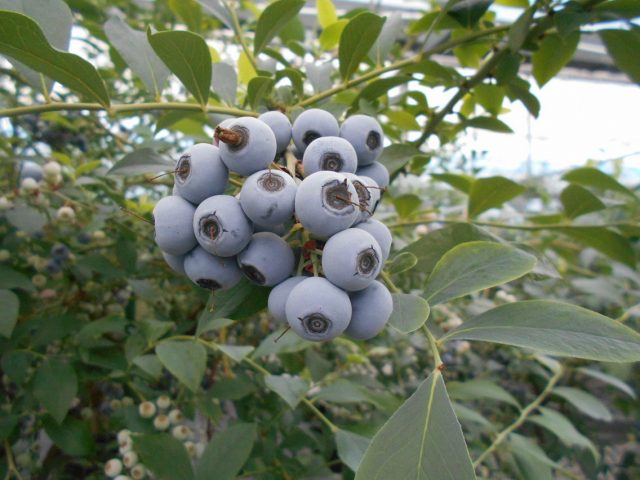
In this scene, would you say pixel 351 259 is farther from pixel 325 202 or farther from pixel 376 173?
pixel 376 173

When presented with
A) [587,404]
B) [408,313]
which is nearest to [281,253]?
[408,313]

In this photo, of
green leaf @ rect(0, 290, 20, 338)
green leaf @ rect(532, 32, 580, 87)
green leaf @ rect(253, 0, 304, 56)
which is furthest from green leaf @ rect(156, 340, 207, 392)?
green leaf @ rect(532, 32, 580, 87)

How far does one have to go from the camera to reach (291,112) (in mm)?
629

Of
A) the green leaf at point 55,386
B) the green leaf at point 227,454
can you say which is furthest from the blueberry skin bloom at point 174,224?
the green leaf at point 55,386

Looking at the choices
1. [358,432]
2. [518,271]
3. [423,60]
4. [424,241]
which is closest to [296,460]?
[358,432]

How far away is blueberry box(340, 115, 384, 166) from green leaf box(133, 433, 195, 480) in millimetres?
503

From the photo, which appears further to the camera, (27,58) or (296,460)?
(296,460)

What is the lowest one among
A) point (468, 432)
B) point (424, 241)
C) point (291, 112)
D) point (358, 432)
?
point (468, 432)

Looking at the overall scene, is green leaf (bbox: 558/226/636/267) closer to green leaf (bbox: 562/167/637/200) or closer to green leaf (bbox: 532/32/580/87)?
green leaf (bbox: 562/167/637/200)

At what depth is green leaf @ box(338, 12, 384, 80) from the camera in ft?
2.00

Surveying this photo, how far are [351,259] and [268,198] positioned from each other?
92 millimetres

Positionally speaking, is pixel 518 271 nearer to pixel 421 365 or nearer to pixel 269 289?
pixel 269 289

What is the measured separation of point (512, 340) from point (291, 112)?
1.30ft

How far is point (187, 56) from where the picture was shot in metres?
0.54
